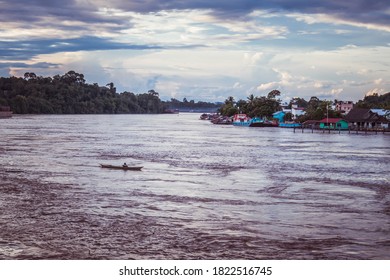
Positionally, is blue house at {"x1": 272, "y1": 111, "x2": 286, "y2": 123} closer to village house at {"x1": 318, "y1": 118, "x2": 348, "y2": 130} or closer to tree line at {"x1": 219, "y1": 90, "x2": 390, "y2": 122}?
tree line at {"x1": 219, "y1": 90, "x2": 390, "y2": 122}

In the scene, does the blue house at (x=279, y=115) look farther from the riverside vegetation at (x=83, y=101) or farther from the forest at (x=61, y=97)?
the forest at (x=61, y=97)

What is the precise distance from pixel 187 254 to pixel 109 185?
3874mm

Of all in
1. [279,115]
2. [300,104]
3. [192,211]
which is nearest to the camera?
[192,211]

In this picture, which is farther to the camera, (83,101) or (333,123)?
(83,101)

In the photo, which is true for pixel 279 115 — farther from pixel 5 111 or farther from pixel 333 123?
pixel 5 111

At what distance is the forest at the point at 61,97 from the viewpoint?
30.1 meters

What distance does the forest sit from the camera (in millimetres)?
30141

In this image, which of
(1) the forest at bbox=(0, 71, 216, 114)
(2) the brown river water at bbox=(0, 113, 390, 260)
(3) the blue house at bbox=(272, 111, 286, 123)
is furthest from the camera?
(3) the blue house at bbox=(272, 111, 286, 123)

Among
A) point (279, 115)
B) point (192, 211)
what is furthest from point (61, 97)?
point (192, 211)

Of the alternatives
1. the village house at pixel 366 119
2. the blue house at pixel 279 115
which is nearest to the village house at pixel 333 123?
the village house at pixel 366 119

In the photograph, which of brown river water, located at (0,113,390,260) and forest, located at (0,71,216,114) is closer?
brown river water, located at (0,113,390,260)

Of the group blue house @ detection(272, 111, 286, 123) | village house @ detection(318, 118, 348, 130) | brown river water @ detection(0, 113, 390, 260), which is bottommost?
brown river water @ detection(0, 113, 390, 260)

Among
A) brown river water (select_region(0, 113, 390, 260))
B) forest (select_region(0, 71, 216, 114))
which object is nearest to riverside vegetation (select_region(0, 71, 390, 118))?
forest (select_region(0, 71, 216, 114))

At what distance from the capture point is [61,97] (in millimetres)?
43719
